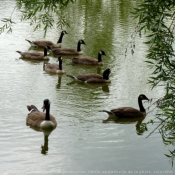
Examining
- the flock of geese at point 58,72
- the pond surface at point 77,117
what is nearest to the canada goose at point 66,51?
the flock of geese at point 58,72

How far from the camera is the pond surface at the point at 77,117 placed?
9.68 m

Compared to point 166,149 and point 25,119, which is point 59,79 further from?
point 166,149

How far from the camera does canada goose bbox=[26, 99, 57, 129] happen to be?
11594 mm

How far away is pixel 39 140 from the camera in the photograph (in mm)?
10953

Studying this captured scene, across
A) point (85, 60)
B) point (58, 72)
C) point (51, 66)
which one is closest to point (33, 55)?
point (51, 66)

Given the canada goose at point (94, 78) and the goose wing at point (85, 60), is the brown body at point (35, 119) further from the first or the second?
the goose wing at point (85, 60)

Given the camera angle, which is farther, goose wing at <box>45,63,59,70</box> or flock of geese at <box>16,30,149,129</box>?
goose wing at <box>45,63,59,70</box>

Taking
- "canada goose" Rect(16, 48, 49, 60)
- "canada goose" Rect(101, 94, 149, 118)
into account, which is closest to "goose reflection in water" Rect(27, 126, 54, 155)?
"canada goose" Rect(101, 94, 149, 118)

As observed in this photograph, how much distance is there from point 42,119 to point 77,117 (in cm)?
79

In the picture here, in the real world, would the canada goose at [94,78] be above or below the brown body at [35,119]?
below

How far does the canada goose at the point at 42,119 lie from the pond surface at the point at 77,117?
16 cm

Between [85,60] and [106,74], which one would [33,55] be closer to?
[85,60]

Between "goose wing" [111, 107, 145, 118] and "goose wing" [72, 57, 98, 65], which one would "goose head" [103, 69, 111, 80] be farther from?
"goose wing" [111, 107, 145, 118]

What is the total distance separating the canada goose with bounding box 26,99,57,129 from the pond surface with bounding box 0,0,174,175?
0.53 ft
